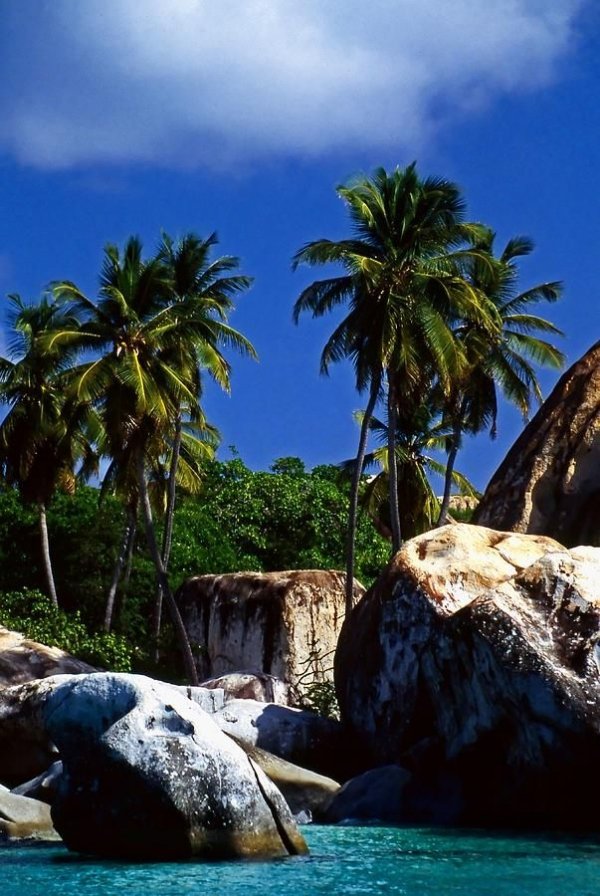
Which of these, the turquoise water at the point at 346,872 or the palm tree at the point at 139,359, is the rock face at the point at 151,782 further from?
the palm tree at the point at 139,359

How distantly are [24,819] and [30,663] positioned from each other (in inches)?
349

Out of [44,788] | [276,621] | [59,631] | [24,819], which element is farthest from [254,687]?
[24,819]

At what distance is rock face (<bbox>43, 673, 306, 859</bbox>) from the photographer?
11.0 m

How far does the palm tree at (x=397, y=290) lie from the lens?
28.7m

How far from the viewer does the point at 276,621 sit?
27.9 metres

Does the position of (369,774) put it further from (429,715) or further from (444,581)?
(444,581)

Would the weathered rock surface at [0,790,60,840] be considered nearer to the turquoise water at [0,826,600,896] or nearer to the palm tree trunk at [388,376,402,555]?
the turquoise water at [0,826,600,896]

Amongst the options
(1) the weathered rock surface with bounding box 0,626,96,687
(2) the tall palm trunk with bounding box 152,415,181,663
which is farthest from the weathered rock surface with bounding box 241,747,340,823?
(2) the tall palm trunk with bounding box 152,415,181,663

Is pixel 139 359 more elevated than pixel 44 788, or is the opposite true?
pixel 139 359

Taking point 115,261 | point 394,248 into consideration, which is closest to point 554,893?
point 394,248

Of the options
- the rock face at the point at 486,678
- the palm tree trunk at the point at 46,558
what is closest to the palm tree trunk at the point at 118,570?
the palm tree trunk at the point at 46,558

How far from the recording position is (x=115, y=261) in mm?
30641

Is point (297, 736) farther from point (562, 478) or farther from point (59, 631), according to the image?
point (59, 631)

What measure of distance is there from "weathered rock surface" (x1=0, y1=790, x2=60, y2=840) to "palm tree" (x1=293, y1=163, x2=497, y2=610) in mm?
14884
